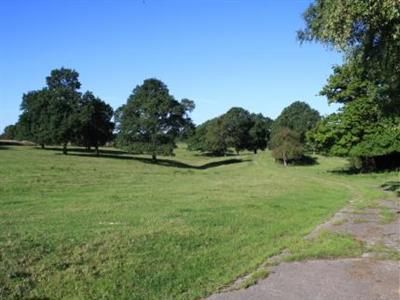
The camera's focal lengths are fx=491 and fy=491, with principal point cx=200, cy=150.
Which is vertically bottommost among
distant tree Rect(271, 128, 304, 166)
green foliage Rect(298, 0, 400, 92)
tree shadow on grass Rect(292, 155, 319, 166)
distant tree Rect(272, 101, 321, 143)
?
tree shadow on grass Rect(292, 155, 319, 166)

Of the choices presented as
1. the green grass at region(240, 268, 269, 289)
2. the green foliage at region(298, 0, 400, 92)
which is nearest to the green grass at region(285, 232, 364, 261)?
the green grass at region(240, 268, 269, 289)

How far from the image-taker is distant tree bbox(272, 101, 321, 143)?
104m

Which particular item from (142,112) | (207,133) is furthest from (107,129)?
(207,133)

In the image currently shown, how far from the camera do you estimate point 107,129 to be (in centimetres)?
7300

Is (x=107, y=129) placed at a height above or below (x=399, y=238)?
above

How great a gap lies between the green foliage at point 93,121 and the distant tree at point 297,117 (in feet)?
132

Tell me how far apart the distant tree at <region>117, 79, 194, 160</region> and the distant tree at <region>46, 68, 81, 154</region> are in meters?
6.75

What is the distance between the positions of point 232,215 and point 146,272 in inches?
313

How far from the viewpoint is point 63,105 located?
66.8m

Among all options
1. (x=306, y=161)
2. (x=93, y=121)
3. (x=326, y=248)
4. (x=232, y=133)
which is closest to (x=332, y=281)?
(x=326, y=248)

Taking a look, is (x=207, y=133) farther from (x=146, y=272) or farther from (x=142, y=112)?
(x=146, y=272)

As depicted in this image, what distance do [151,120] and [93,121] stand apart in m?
8.42

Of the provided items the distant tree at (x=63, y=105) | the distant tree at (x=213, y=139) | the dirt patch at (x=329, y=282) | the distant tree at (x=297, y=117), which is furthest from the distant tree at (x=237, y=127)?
the dirt patch at (x=329, y=282)

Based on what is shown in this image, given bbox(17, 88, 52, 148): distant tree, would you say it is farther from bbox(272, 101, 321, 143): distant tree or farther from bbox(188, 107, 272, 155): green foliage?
bbox(272, 101, 321, 143): distant tree
